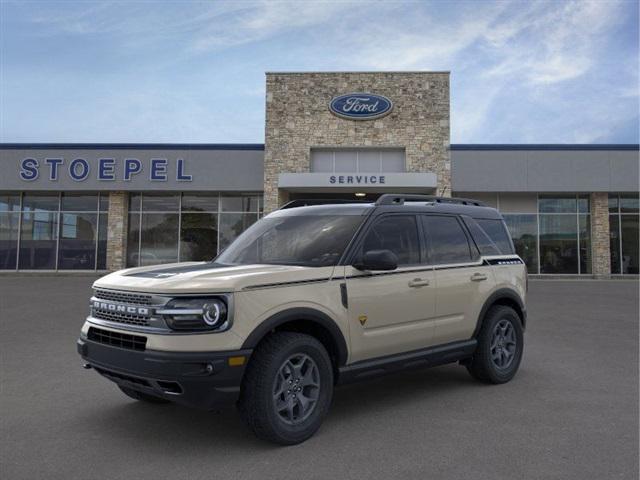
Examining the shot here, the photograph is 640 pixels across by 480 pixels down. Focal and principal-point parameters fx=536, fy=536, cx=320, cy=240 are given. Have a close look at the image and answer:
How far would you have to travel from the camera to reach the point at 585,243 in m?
25.0

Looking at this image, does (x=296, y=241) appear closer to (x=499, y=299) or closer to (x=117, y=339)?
(x=117, y=339)

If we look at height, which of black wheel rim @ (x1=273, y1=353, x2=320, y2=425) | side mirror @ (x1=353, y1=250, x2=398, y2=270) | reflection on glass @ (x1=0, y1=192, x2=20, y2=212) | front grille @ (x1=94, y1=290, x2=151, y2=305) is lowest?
black wheel rim @ (x1=273, y1=353, x2=320, y2=425)

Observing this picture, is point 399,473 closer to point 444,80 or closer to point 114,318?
point 114,318

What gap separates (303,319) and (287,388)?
538 mm

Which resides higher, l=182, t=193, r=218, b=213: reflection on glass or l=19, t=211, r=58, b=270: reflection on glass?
l=182, t=193, r=218, b=213: reflection on glass

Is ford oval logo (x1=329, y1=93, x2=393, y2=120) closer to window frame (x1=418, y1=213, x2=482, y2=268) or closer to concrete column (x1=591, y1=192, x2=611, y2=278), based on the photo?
concrete column (x1=591, y1=192, x2=611, y2=278)

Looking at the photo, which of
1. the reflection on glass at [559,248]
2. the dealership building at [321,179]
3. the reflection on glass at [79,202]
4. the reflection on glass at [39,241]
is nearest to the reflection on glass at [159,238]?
the dealership building at [321,179]

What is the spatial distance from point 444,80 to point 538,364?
19.2m

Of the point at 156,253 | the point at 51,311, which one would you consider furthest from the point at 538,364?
the point at 156,253

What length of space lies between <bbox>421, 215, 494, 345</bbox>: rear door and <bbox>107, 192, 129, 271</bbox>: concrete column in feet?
70.6

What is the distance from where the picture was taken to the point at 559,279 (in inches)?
959

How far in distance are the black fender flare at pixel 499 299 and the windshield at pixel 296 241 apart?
1889 mm

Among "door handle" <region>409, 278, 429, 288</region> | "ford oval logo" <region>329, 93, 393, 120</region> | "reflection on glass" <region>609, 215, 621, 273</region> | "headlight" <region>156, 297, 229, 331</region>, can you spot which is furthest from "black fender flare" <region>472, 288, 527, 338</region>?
"reflection on glass" <region>609, 215, 621, 273</region>

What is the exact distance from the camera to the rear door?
5.37 meters
